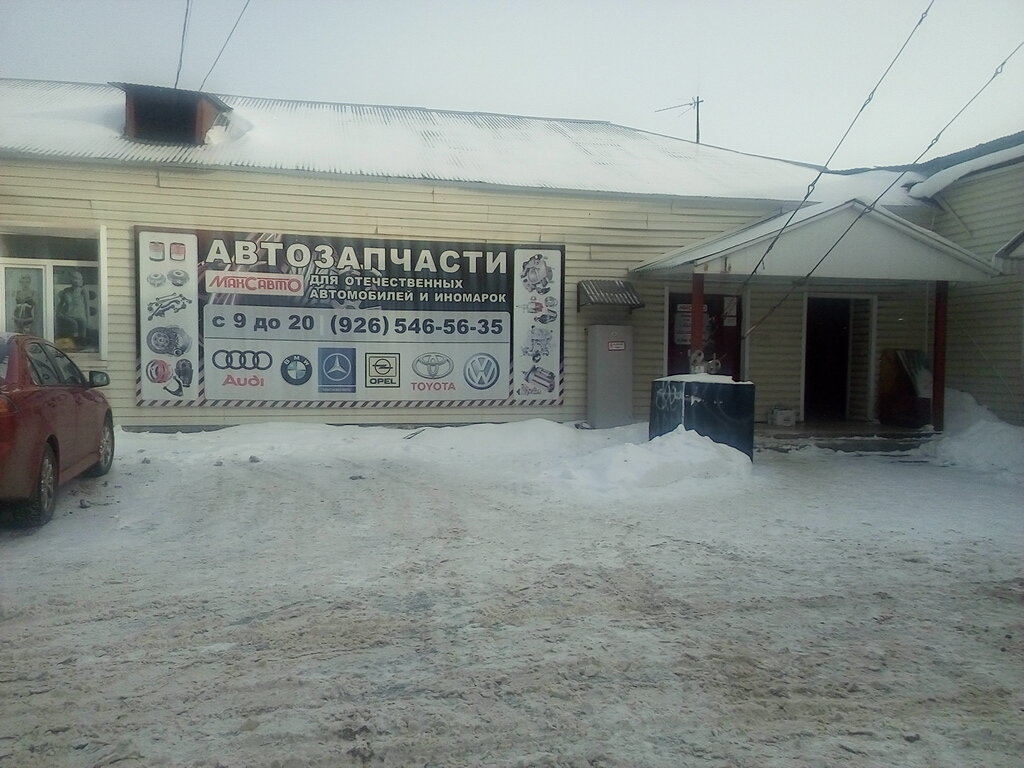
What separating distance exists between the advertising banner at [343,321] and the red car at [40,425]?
141 inches

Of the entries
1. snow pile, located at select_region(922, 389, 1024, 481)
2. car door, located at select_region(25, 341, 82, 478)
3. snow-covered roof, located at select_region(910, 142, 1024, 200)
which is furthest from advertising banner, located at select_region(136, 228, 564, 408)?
snow-covered roof, located at select_region(910, 142, 1024, 200)

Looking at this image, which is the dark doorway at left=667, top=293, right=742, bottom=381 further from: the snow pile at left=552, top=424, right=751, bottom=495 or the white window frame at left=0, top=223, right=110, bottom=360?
the white window frame at left=0, top=223, right=110, bottom=360

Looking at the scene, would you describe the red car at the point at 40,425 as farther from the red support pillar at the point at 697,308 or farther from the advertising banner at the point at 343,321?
the red support pillar at the point at 697,308

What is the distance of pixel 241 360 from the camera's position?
39.5ft

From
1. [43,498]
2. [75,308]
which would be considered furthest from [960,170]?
[75,308]

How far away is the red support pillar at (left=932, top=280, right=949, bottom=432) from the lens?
41.1 feet

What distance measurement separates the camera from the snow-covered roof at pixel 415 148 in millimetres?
12227

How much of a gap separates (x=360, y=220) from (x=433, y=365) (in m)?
2.53

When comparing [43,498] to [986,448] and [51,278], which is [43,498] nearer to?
[51,278]

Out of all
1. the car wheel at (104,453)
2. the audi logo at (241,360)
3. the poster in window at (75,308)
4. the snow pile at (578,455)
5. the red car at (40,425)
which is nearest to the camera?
the red car at (40,425)

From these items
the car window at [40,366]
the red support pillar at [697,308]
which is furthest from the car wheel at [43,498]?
the red support pillar at [697,308]

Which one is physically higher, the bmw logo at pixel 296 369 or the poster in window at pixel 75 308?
the poster in window at pixel 75 308

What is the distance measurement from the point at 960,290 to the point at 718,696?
40.3ft

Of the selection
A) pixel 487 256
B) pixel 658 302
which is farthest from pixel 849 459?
pixel 487 256
